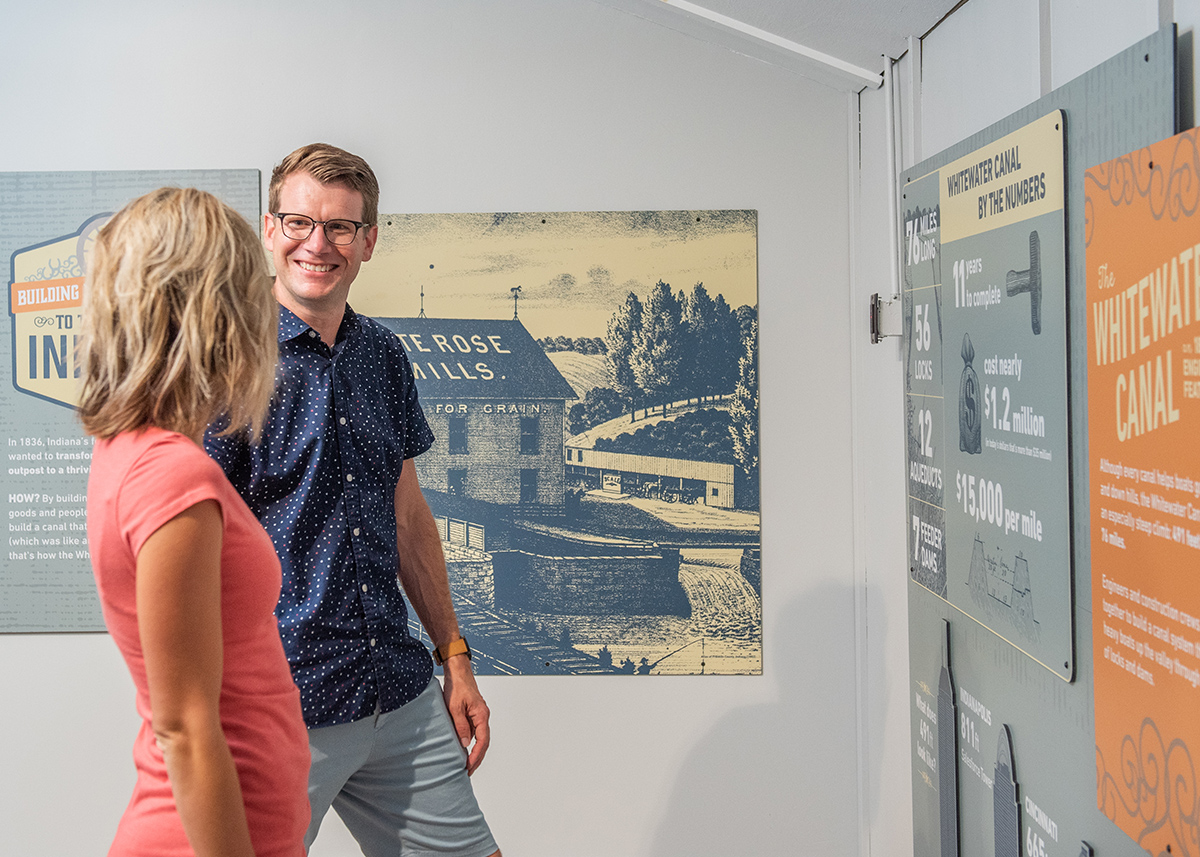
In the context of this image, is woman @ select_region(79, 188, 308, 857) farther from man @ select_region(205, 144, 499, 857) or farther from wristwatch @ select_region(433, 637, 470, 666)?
wristwatch @ select_region(433, 637, 470, 666)

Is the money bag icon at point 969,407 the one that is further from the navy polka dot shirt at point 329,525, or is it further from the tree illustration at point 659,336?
the navy polka dot shirt at point 329,525

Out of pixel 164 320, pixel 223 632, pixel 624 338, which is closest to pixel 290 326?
pixel 164 320

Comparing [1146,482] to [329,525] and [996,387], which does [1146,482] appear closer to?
[996,387]

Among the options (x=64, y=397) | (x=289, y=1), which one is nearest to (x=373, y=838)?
(x=64, y=397)

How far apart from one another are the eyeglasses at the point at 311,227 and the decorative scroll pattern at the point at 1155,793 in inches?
49.6

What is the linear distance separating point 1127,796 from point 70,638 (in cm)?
237

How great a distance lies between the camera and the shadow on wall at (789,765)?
2.23m

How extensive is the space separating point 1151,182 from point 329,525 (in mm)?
1134

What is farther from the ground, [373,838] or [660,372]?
[660,372]

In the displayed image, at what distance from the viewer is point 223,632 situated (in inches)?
33.0

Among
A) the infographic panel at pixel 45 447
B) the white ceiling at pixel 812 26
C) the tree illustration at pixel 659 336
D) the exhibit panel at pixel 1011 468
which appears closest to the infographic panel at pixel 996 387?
the exhibit panel at pixel 1011 468

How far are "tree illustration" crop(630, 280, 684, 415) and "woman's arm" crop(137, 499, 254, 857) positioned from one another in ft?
4.99

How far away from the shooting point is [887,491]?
77.9 inches

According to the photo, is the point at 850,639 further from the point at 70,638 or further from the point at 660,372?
the point at 70,638
